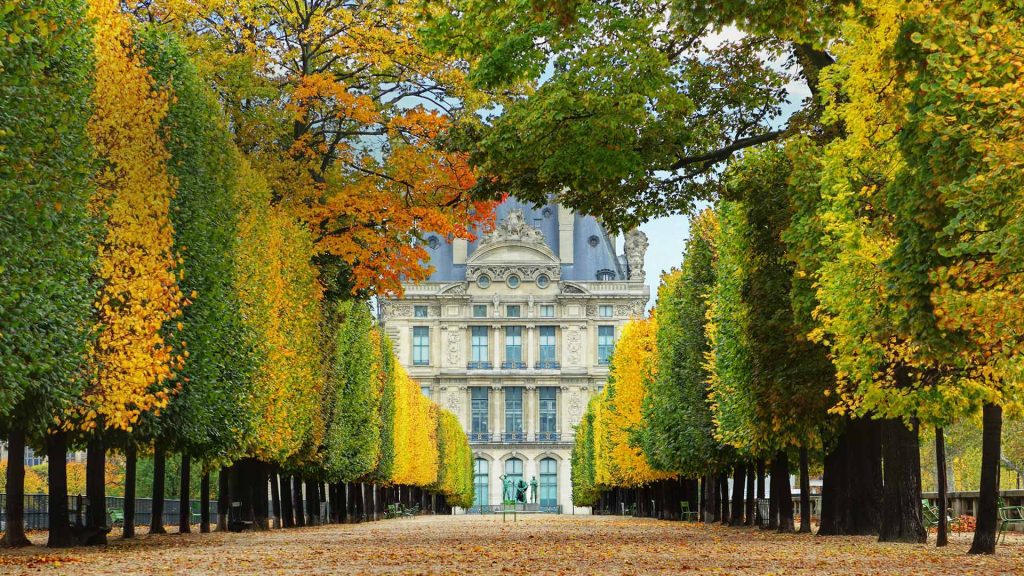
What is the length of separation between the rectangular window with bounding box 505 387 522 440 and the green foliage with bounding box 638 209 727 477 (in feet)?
329

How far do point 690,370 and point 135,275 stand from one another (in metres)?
27.0

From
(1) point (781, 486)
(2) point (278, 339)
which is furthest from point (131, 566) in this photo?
(1) point (781, 486)

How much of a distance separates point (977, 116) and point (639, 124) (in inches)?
324

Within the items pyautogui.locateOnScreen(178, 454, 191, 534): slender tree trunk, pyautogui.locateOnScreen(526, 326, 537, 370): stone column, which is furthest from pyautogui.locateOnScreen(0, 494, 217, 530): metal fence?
pyautogui.locateOnScreen(526, 326, 537, 370): stone column

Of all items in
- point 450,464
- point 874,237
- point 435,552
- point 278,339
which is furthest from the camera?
point 450,464

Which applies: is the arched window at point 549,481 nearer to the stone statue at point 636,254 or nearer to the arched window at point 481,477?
the arched window at point 481,477

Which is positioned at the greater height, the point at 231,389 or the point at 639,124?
the point at 639,124

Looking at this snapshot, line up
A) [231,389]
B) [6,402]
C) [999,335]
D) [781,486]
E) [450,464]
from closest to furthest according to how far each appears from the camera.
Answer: [999,335] → [6,402] → [231,389] → [781,486] → [450,464]

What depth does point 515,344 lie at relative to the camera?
518 feet

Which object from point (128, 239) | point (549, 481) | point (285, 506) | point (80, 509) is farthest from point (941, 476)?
point (549, 481)

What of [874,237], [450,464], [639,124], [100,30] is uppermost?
[100,30]

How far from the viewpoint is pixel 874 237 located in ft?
74.1

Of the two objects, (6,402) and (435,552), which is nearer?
(6,402)

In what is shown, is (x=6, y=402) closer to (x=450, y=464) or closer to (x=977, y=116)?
(x=977, y=116)
